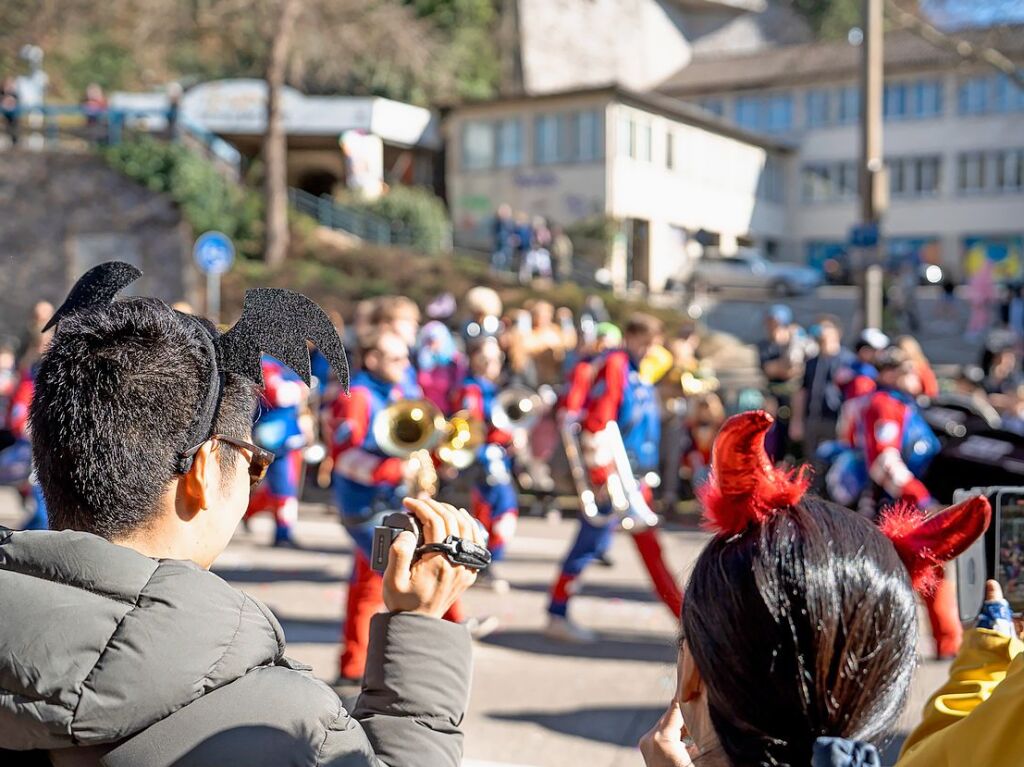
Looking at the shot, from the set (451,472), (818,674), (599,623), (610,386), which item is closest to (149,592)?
(818,674)

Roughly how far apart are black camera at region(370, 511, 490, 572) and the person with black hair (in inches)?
0.7

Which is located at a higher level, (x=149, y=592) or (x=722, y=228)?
(x=722, y=228)

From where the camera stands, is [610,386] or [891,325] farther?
[891,325]

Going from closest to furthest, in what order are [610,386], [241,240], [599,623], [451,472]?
[610,386] → [599,623] → [451,472] → [241,240]

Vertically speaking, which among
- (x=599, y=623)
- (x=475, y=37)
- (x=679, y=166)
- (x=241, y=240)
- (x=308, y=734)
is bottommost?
(x=599, y=623)

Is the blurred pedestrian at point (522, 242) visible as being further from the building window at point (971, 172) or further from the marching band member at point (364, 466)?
the building window at point (971, 172)

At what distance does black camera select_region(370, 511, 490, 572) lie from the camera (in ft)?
6.20

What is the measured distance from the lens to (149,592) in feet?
5.10

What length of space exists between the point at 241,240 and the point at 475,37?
17356 millimetres

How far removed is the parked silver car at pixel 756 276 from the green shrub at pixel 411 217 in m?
7.73

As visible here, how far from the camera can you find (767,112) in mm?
48594

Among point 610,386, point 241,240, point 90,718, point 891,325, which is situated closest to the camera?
point 90,718

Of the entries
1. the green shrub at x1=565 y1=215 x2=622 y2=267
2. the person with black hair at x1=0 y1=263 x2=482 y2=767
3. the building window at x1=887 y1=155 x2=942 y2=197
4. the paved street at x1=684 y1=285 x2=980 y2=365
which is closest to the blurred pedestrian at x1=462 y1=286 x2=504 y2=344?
the person with black hair at x1=0 y1=263 x2=482 y2=767

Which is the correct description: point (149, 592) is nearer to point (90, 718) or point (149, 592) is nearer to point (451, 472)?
point (90, 718)
